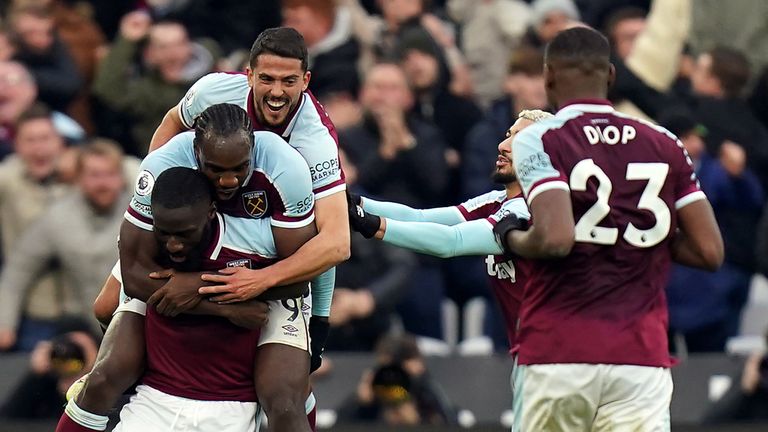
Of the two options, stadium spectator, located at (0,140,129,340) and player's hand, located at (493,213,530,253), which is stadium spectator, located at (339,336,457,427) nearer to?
stadium spectator, located at (0,140,129,340)

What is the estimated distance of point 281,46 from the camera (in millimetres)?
7191

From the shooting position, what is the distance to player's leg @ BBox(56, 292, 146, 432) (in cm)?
710

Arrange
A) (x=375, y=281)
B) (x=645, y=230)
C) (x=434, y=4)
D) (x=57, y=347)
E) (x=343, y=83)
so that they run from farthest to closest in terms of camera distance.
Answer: (x=434, y=4), (x=343, y=83), (x=375, y=281), (x=57, y=347), (x=645, y=230)

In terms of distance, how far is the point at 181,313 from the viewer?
279 inches

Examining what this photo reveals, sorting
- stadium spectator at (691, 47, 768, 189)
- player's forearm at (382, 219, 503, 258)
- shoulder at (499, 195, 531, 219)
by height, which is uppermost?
shoulder at (499, 195, 531, 219)

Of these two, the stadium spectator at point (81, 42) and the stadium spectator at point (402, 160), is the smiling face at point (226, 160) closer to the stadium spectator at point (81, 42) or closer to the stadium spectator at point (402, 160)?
the stadium spectator at point (402, 160)

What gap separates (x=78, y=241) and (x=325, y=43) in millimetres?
2442

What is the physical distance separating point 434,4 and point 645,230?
7.21 metres

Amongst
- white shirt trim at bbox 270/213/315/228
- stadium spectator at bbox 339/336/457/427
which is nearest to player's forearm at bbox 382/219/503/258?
white shirt trim at bbox 270/213/315/228

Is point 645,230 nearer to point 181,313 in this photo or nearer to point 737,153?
point 181,313

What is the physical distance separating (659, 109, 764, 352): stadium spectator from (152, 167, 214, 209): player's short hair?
490 centimetres

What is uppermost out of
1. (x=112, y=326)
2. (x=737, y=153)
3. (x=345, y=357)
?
(x=112, y=326)

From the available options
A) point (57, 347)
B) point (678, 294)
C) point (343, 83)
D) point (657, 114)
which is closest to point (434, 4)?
point (343, 83)

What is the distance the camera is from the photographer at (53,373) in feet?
33.0
